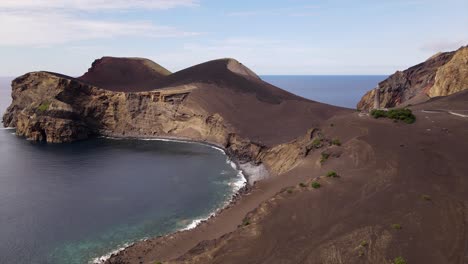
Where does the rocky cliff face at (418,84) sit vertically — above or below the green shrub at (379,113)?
above

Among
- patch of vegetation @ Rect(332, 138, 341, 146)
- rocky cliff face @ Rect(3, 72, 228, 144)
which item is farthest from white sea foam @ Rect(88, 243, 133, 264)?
rocky cliff face @ Rect(3, 72, 228, 144)

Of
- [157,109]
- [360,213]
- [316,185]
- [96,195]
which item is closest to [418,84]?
[157,109]

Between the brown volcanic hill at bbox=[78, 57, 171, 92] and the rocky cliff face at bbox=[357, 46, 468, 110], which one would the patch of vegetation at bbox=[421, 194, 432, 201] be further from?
the brown volcanic hill at bbox=[78, 57, 171, 92]

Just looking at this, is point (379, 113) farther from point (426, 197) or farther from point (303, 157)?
point (426, 197)

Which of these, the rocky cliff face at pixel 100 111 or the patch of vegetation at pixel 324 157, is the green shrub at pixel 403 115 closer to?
the patch of vegetation at pixel 324 157

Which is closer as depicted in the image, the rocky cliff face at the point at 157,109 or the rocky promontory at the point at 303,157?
the rocky promontory at the point at 303,157

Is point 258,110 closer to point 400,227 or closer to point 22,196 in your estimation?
point 22,196

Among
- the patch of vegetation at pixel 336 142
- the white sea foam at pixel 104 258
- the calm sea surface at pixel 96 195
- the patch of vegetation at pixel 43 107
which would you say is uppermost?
the patch of vegetation at pixel 43 107

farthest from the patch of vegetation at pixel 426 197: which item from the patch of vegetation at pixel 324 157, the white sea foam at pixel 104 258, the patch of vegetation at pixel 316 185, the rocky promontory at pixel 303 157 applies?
the white sea foam at pixel 104 258
